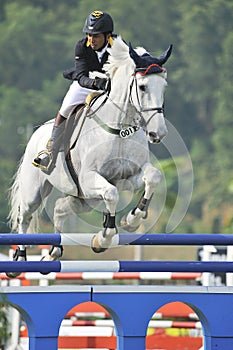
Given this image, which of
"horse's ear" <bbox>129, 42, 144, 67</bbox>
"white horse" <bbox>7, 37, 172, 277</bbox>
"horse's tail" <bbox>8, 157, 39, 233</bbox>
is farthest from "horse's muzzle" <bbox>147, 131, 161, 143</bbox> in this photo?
"horse's tail" <bbox>8, 157, 39, 233</bbox>

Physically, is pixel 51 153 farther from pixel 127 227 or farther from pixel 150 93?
pixel 150 93

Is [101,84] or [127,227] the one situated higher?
[101,84]

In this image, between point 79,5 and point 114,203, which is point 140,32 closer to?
point 79,5

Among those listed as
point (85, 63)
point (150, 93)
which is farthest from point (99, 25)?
point (150, 93)

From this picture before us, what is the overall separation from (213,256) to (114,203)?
109 inches

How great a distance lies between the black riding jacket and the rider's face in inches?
1.7

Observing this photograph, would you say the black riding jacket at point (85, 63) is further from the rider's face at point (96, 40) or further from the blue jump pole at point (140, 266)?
the blue jump pole at point (140, 266)

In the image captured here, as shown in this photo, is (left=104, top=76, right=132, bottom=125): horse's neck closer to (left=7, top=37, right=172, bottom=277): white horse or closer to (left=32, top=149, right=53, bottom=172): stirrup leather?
(left=7, top=37, right=172, bottom=277): white horse

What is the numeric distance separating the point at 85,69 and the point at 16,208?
4.62 feet

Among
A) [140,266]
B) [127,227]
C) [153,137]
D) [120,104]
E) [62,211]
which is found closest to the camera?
[140,266]

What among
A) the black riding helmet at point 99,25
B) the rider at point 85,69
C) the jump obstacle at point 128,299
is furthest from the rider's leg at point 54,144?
the jump obstacle at point 128,299

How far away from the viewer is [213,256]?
8.72 meters

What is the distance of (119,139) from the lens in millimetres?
6391

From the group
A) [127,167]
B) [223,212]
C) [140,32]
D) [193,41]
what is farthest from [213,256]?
[140,32]
